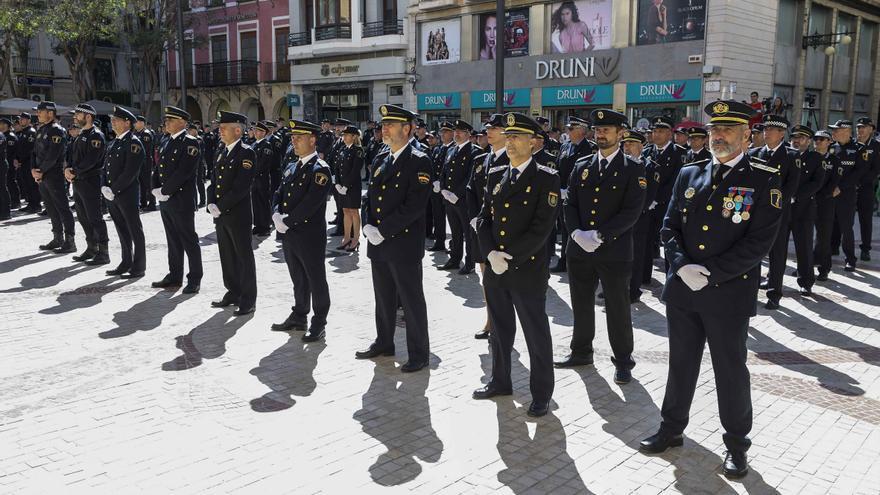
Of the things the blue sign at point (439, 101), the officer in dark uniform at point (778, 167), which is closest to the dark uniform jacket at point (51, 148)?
the officer in dark uniform at point (778, 167)

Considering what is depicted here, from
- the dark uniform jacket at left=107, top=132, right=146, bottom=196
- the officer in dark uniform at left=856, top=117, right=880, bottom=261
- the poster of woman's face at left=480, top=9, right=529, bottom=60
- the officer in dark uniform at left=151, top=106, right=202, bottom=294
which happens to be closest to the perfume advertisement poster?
the poster of woman's face at left=480, top=9, right=529, bottom=60

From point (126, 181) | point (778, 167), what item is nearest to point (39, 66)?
point (126, 181)

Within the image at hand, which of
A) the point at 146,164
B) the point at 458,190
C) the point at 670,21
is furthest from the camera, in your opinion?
the point at 670,21

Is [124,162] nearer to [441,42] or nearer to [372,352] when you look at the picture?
[372,352]

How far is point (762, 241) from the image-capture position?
14.6 ft

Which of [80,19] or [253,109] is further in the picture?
[253,109]

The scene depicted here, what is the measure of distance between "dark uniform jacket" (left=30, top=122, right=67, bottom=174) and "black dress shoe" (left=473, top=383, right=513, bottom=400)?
938cm

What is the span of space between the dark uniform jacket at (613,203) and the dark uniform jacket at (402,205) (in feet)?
4.47

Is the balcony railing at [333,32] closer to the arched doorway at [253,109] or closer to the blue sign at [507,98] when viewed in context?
the arched doorway at [253,109]

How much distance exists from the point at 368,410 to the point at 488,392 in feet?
3.16

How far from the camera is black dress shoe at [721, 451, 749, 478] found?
179 inches

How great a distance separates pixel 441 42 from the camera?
30.9 m

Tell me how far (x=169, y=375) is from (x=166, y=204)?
11.3 ft

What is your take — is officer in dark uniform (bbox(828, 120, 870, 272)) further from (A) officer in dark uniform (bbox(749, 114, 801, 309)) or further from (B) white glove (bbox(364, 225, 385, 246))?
(B) white glove (bbox(364, 225, 385, 246))
